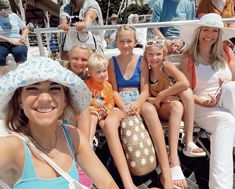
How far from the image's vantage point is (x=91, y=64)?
3055 mm

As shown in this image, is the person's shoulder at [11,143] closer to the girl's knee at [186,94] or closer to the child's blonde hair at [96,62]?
the child's blonde hair at [96,62]

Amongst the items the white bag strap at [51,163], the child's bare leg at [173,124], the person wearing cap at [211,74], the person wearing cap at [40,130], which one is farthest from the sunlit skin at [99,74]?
the white bag strap at [51,163]

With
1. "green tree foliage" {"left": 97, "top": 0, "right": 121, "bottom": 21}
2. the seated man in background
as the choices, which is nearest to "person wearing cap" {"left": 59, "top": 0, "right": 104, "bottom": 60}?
the seated man in background

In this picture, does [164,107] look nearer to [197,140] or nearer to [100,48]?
[197,140]

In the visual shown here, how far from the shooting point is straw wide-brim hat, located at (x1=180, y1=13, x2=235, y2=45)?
3.28 m

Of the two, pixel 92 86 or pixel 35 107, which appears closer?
pixel 35 107

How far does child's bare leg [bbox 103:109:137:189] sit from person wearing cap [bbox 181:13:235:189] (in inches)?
31.0

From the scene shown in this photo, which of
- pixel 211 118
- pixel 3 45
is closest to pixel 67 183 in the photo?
pixel 211 118

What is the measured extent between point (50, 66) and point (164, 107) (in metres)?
1.69

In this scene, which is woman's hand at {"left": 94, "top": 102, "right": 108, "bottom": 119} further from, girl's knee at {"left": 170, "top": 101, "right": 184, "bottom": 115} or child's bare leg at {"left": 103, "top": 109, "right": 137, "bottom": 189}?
girl's knee at {"left": 170, "top": 101, "right": 184, "bottom": 115}

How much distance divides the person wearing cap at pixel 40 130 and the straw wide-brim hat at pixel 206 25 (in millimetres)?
1890

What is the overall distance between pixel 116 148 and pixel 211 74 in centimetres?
124

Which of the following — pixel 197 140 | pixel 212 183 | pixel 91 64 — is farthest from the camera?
pixel 197 140

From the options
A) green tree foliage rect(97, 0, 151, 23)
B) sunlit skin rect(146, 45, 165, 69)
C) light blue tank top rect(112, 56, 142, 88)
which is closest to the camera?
sunlit skin rect(146, 45, 165, 69)
